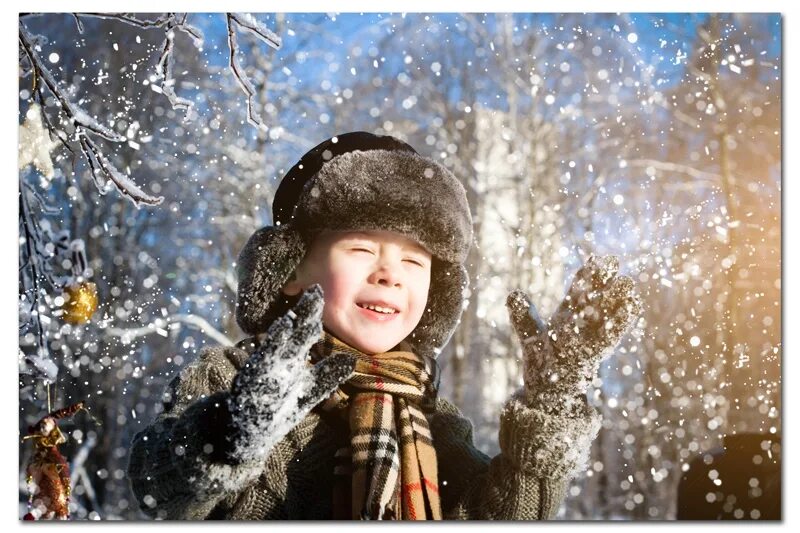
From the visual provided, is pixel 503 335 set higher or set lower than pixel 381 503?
higher

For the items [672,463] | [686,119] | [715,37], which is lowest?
[672,463]

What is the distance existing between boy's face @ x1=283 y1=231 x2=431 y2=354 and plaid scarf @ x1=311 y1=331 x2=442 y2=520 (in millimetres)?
41

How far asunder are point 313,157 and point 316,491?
A: 758 mm

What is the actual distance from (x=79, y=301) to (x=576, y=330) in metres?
1.27

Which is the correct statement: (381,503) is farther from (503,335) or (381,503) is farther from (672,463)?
(503,335)

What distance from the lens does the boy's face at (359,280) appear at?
1676mm

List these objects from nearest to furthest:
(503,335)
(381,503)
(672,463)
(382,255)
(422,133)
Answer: (381,503), (382,255), (672,463), (422,133), (503,335)

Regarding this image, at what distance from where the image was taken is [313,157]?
1701 millimetres

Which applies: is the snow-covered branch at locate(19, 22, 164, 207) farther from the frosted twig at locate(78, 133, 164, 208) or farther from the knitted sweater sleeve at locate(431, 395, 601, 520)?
the knitted sweater sleeve at locate(431, 395, 601, 520)

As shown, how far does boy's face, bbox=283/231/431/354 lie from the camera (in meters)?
1.68

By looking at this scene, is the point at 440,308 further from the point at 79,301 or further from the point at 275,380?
the point at 79,301

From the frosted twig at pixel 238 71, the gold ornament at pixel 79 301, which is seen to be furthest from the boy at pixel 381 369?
the gold ornament at pixel 79 301

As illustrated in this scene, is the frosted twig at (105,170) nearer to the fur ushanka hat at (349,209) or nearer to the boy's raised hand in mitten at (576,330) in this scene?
the fur ushanka hat at (349,209)
